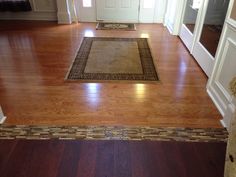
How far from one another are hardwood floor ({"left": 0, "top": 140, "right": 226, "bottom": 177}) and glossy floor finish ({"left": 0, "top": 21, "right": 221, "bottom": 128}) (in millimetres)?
251

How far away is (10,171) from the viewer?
1.51 metres

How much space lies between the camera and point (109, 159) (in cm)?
160

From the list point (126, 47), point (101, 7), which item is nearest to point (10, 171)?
point (126, 47)

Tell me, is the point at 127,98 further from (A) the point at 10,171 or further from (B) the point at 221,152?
(A) the point at 10,171

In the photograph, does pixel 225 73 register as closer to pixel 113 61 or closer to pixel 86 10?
pixel 113 61

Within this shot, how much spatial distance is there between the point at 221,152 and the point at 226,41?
1.01 m

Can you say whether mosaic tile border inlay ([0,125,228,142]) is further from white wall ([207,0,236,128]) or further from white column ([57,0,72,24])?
white column ([57,0,72,24])

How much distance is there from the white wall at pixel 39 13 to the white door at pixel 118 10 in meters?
1.00

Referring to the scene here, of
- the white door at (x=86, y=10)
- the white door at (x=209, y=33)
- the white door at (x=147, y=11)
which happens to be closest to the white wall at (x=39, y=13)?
the white door at (x=86, y=10)

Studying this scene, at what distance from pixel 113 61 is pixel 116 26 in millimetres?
1743

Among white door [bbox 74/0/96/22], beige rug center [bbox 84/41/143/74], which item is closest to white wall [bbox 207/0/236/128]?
beige rug center [bbox 84/41/143/74]

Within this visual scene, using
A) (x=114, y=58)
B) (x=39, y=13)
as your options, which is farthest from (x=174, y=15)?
(x=39, y=13)

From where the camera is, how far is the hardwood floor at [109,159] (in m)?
1.50

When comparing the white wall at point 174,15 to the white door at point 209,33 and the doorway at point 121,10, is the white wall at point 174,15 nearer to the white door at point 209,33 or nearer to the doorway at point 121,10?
the doorway at point 121,10
